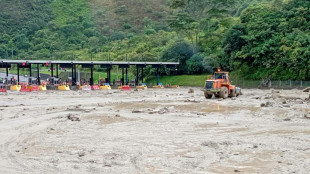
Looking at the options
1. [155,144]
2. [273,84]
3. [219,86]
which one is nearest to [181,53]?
[273,84]

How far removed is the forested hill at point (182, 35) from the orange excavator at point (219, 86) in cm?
2014

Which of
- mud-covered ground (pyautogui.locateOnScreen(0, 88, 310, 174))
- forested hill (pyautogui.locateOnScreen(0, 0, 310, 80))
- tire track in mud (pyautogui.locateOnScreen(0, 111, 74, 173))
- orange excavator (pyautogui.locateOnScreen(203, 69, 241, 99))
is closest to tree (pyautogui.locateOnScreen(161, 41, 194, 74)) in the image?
forested hill (pyautogui.locateOnScreen(0, 0, 310, 80))

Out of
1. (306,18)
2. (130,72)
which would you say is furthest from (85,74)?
(306,18)

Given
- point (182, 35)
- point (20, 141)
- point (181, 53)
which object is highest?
point (182, 35)

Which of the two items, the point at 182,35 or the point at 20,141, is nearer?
the point at 20,141

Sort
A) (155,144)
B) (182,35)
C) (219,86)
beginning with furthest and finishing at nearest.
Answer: (182,35), (219,86), (155,144)

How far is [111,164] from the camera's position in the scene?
34.1 ft

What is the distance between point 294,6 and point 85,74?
48.3 m

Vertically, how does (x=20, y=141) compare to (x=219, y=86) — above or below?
below

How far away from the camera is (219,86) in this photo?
113ft

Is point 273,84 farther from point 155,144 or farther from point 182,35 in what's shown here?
point 155,144

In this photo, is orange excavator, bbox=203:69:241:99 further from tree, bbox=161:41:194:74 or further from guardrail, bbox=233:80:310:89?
tree, bbox=161:41:194:74

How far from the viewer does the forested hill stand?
56.4 meters

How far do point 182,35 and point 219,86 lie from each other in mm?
46874
